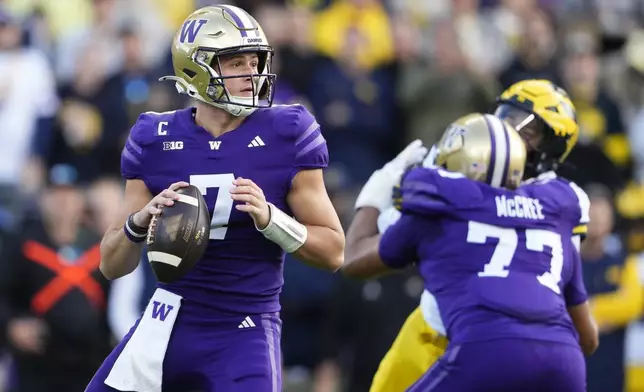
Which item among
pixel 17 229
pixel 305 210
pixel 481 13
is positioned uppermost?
pixel 305 210

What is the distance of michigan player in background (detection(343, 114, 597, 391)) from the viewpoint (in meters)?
5.23

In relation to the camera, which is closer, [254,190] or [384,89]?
[254,190]

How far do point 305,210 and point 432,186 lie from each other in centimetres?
52

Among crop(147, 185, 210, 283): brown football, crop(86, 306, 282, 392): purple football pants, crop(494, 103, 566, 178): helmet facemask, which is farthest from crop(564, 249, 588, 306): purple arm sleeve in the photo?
crop(147, 185, 210, 283): brown football

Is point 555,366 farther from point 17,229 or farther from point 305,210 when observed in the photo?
point 17,229

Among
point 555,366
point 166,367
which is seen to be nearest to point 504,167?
point 555,366

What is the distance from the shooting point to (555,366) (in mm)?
5246

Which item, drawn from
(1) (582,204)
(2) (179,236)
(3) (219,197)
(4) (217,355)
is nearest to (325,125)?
(1) (582,204)

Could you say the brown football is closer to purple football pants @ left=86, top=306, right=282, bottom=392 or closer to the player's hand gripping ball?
the player's hand gripping ball

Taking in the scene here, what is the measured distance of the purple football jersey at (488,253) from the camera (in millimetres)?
5297

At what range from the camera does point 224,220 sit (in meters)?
5.24

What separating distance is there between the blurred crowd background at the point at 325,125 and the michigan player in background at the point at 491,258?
309 centimetres

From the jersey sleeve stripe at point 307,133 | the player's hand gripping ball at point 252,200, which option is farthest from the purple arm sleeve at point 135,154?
the jersey sleeve stripe at point 307,133

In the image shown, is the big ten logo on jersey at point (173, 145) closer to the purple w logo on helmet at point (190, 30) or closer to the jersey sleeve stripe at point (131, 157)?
the jersey sleeve stripe at point (131, 157)
